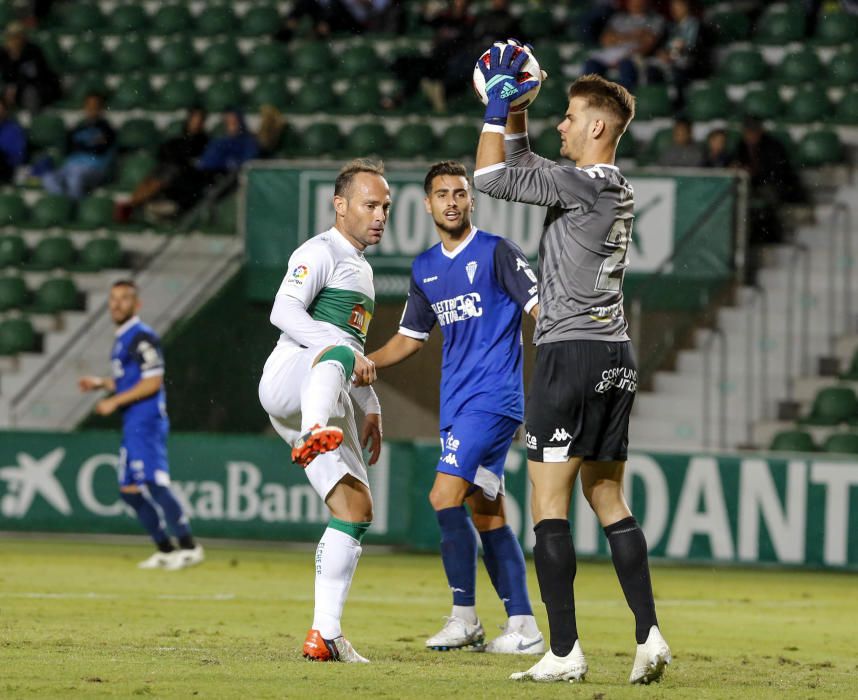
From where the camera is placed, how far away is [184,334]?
50.0ft

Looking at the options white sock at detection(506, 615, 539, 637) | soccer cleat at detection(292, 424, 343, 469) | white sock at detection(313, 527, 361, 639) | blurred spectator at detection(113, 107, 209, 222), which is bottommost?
white sock at detection(506, 615, 539, 637)

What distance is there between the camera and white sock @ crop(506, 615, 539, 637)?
723cm

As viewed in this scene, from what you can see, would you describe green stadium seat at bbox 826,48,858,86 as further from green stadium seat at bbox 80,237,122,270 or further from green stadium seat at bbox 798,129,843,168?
green stadium seat at bbox 80,237,122,270

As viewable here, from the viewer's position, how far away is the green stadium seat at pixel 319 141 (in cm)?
1705

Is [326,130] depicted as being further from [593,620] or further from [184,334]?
[593,620]

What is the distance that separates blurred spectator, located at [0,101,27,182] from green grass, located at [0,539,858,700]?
5813 millimetres

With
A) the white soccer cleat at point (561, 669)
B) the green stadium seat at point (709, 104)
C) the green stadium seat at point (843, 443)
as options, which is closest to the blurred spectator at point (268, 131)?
the green stadium seat at point (709, 104)

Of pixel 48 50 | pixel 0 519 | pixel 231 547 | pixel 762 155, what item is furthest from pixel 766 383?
pixel 48 50

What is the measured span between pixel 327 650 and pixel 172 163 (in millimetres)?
11076

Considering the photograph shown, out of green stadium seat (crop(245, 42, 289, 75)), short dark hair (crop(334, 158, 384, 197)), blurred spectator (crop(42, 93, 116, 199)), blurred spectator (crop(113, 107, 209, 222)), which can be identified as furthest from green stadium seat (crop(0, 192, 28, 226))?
short dark hair (crop(334, 158, 384, 197))

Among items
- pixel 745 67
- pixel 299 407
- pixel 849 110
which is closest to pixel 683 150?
pixel 849 110

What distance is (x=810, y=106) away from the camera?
16.2 metres

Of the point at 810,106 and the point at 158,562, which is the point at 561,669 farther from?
the point at 810,106

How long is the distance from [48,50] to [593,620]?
1328cm
